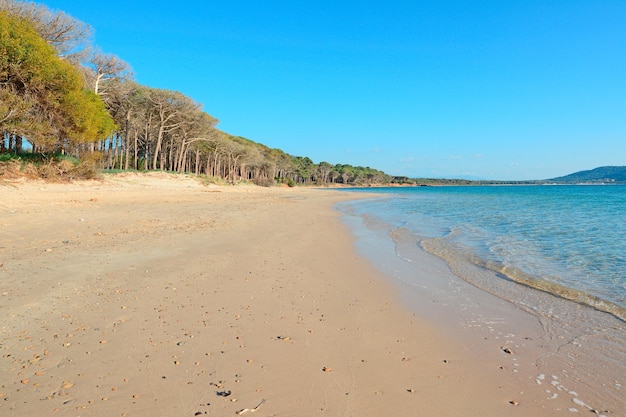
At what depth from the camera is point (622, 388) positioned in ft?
9.91

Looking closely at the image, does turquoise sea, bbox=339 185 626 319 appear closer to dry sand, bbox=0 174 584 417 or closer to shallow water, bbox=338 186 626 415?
shallow water, bbox=338 186 626 415

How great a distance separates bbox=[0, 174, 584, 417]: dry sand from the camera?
8.69 feet

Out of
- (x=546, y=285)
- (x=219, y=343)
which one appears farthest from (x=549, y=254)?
(x=219, y=343)

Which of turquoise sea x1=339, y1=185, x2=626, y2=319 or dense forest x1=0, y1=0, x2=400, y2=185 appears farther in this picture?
dense forest x1=0, y1=0, x2=400, y2=185

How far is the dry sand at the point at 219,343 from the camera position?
2.65 meters

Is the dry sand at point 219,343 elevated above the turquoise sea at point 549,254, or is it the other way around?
the turquoise sea at point 549,254

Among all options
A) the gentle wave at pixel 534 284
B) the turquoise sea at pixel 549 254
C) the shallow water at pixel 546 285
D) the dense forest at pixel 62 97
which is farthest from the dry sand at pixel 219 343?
the dense forest at pixel 62 97

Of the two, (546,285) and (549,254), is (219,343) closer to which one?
(546,285)

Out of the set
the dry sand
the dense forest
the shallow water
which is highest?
the dense forest

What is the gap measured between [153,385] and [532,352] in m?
3.58

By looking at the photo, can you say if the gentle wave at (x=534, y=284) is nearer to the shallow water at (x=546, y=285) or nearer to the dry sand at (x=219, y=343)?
the shallow water at (x=546, y=285)

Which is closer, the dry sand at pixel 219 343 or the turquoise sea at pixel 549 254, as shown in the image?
the dry sand at pixel 219 343

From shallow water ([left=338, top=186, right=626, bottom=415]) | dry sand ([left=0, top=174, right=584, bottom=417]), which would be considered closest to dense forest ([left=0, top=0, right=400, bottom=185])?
dry sand ([left=0, top=174, right=584, bottom=417])

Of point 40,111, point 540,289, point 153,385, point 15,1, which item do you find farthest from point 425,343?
point 15,1
